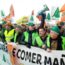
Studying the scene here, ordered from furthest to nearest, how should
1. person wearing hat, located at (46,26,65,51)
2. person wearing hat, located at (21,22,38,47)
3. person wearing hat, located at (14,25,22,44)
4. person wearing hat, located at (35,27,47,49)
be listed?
person wearing hat, located at (14,25,22,44) → person wearing hat, located at (21,22,38,47) → person wearing hat, located at (35,27,47,49) → person wearing hat, located at (46,26,65,51)

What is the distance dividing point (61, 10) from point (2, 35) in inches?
30.3

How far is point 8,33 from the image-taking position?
6.77 feet

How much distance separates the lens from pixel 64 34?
1559 mm

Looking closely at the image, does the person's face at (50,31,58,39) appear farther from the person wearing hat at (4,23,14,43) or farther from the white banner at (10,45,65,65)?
the person wearing hat at (4,23,14,43)

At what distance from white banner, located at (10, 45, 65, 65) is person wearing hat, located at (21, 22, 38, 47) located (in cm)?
5

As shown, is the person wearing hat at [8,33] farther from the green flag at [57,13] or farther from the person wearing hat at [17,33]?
the green flag at [57,13]

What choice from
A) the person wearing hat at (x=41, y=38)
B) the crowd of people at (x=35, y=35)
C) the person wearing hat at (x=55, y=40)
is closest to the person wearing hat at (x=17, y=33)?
the crowd of people at (x=35, y=35)

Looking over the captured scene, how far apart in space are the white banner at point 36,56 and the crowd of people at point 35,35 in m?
0.04

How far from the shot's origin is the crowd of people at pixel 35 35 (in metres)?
1.60

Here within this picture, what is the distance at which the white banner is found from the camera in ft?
5.31

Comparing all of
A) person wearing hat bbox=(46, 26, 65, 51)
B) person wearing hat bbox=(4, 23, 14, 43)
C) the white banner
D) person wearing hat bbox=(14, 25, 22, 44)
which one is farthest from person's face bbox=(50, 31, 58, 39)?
person wearing hat bbox=(4, 23, 14, 43)

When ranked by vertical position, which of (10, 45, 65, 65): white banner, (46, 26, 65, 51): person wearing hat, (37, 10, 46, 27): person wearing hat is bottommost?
(10, 45, 65, 65): white banner

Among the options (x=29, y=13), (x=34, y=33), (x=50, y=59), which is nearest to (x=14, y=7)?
(x=29, y=13)

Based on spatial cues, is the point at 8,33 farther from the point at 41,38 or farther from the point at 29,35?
the point at 41,38
